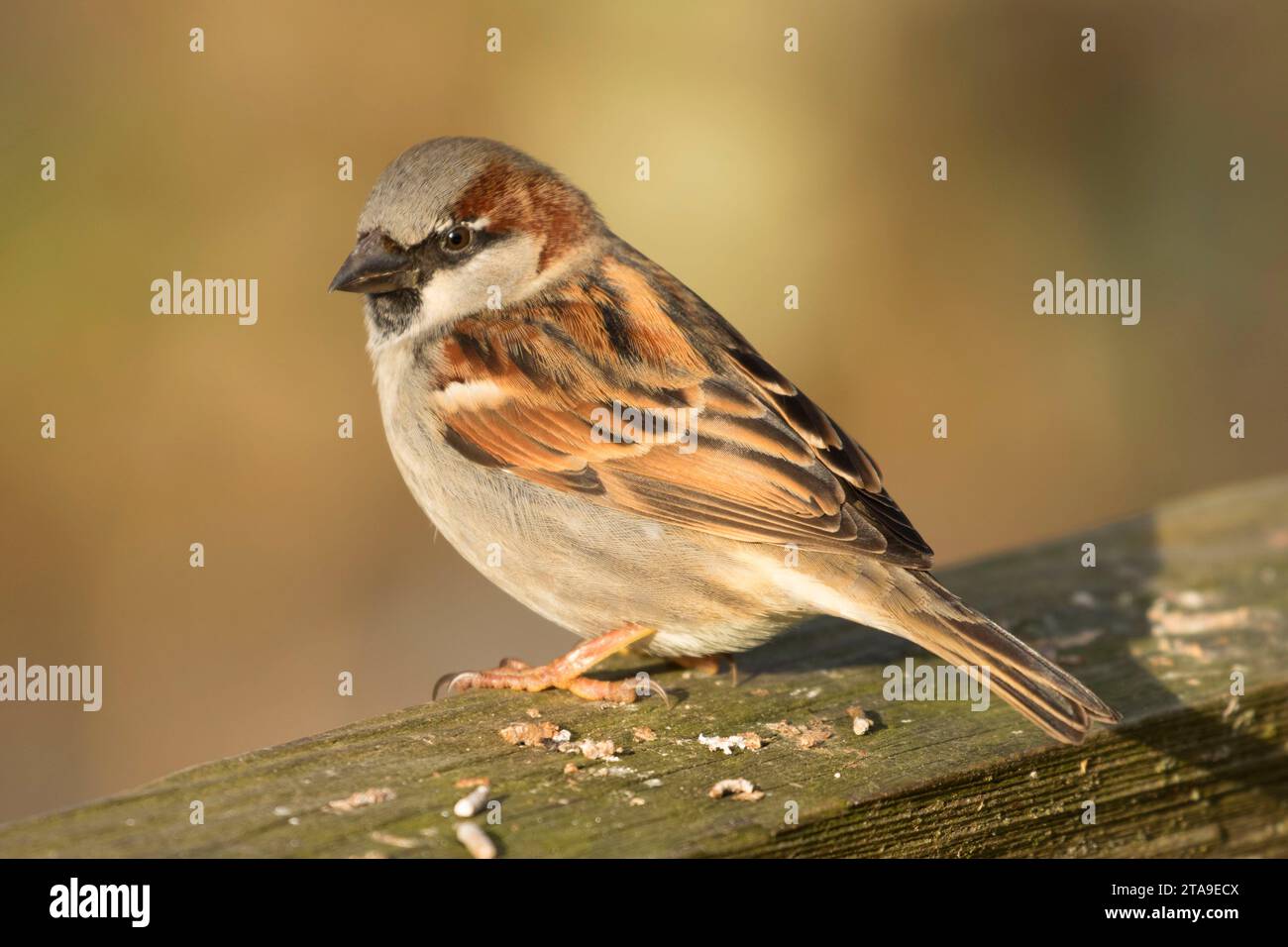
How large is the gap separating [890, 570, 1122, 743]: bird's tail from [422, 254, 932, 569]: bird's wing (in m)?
0.19

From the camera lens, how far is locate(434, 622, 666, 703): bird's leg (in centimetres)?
301

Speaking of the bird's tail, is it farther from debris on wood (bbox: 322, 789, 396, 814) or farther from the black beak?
the black beak

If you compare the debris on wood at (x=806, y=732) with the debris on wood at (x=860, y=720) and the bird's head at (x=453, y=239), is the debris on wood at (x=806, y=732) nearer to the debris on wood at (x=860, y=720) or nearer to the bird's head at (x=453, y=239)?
the debris on wood at (x=860, y=720)

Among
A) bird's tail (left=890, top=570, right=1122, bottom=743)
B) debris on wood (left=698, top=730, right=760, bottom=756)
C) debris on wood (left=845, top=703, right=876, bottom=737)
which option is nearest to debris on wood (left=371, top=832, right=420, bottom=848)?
debris on wood (left=698, top=730, right=760, bottom=756)

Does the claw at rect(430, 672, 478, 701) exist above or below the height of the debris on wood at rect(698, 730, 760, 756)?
above

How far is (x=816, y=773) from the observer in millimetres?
2455

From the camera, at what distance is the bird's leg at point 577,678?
9.89ft

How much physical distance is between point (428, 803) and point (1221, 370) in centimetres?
615

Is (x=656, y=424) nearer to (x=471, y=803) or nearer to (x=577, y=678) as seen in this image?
(x=577, y=678)

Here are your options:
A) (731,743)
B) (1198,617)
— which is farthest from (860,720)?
(1198,617)

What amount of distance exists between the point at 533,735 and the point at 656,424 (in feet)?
3.25
